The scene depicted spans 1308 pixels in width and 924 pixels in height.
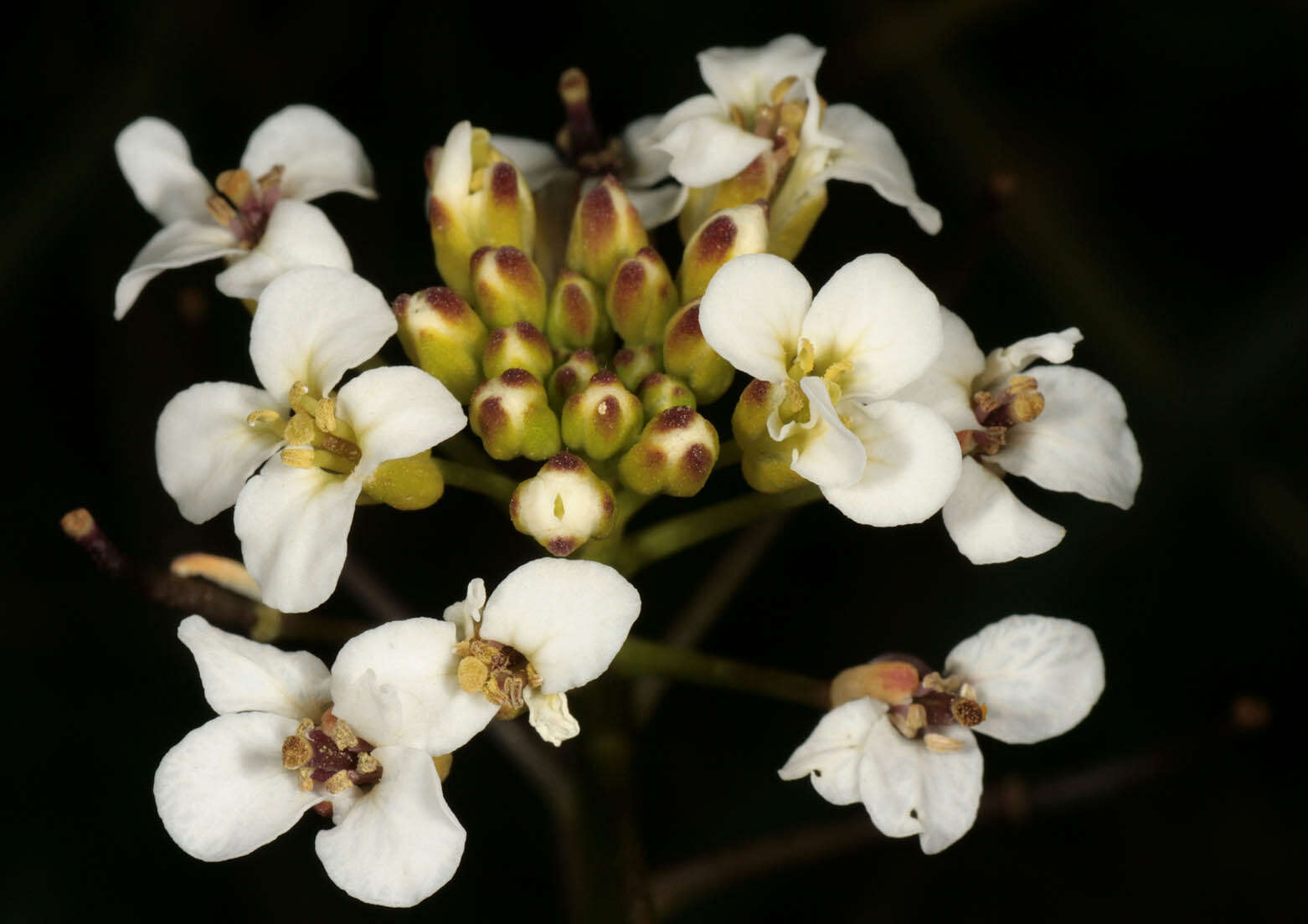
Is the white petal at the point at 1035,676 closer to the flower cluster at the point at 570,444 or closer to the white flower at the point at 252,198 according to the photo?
the flower cluster at the point at 570,444

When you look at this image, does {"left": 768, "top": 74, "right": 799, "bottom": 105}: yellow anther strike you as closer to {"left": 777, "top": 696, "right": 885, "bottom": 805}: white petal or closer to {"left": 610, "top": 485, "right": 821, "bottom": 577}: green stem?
{"left": 610, "top": 485, "right": 821, "bottom": 577}: green stem

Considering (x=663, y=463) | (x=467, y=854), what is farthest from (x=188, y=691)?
(x=663, y=463)

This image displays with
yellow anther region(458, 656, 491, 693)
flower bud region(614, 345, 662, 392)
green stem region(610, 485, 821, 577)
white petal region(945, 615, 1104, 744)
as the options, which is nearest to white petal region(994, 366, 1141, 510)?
white petal region(945, 615, 1104, 744)

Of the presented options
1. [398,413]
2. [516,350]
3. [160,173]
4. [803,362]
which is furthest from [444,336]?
[160,173]

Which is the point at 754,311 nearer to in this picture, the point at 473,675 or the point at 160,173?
the point at 473,675

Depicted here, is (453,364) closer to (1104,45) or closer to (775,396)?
(775,396)
